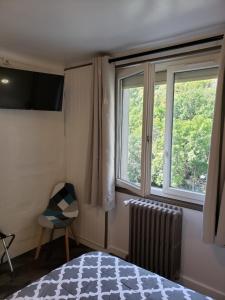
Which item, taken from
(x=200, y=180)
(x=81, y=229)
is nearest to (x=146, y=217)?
(x=200, y=180)

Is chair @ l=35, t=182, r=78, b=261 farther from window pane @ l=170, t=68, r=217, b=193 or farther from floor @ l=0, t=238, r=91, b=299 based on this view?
window pane @ l=170, t=68, r=217, b=193

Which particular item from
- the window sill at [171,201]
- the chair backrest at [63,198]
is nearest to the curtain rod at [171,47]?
the window sill at [171,201]

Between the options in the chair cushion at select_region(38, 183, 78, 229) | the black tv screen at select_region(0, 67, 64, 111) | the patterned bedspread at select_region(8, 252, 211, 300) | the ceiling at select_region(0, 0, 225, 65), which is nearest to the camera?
the patterned bedspread at select_region(8, 252, 211, 300)

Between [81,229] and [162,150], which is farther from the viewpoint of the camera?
[81,229]

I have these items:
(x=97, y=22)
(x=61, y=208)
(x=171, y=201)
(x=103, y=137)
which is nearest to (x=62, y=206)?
(x=61, y=208)

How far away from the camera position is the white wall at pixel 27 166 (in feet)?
8.93

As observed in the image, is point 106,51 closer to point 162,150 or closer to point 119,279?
point 162,150

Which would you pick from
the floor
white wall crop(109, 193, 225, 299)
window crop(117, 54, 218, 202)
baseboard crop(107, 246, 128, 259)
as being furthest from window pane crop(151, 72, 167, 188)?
the floor

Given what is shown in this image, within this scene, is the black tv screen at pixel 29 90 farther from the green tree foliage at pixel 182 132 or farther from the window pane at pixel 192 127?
the window pane at pixel 192 127

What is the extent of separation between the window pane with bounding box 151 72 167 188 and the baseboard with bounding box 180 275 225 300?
2.98ft

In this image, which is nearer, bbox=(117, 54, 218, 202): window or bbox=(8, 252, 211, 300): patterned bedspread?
bbox=(8, 252, 211, 300): patterned bedspread

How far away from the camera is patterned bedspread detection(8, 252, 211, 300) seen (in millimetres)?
1454

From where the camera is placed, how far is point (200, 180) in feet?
7.63

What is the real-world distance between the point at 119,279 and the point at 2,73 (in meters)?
2.08
